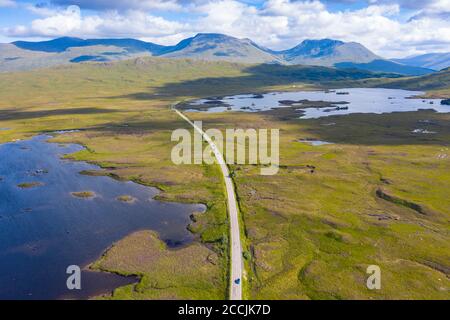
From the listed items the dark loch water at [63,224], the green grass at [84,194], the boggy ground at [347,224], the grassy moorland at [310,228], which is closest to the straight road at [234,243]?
the grassy moorland at [310,228]

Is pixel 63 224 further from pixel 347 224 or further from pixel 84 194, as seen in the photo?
pixel 347 224

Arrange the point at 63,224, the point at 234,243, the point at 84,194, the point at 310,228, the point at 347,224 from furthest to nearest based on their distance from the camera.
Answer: the point at 84,194 → the point at 63,224 → the point at 347,224 → the point at 310,228 → the point at 234,243

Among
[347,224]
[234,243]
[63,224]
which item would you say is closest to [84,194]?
[63,224]

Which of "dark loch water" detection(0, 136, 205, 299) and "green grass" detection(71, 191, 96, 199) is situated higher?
"green grass" detection(71, 191, 96, 199)

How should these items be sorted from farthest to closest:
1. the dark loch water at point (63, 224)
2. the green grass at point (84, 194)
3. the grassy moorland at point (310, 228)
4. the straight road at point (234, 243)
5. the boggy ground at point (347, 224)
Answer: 1. the green grass at point (84, 194)
2. the dark loch water at point (63, 224)
3. the boggy ground at point (347, 224)
4. the grassy moorland at point (310, 228)
5. the straight road at point (234, 243)

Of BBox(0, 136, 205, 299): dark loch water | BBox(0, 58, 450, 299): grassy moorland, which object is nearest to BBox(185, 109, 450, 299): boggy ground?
BBox(0, 58, 450, 299): grassy moorland

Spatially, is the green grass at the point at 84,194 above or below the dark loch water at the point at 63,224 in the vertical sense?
above

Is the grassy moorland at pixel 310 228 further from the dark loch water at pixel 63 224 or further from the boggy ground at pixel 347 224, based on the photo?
the dark loch water at pixel 63 224

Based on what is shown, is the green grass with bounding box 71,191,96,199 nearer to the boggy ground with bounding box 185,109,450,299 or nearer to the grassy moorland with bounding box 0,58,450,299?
the grassy moorland with bounding box 0,58,450,299
